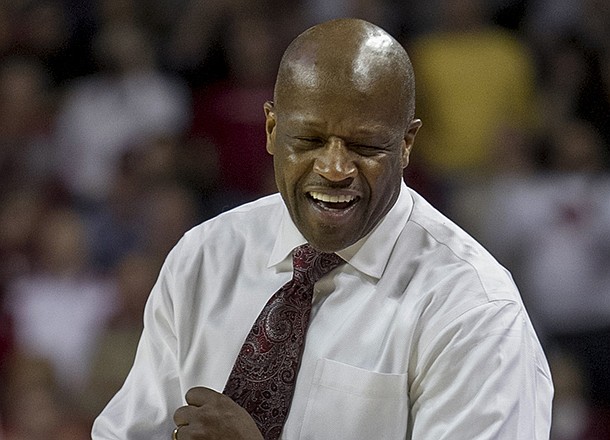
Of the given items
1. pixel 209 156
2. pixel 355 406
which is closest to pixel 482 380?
pixel 355 406

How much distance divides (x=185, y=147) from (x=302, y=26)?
90 cm

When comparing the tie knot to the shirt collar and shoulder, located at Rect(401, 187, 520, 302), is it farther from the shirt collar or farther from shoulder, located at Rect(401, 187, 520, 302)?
shoulder, located at Rect(401, 187, 520, 302)

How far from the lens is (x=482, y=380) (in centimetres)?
214

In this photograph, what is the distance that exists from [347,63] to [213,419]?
64 centimetres

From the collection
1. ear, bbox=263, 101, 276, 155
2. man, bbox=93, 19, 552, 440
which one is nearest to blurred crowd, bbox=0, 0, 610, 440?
man, bbox=93, 19, 552, 440

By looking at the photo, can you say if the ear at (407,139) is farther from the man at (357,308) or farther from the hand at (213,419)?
the hand at (213,419)

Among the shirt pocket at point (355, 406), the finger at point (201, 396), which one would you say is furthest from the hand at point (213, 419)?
the shirt pocket at point (355, 406)

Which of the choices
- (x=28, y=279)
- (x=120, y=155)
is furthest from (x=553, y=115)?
(x=28, y=279)

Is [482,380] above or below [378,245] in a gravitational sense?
below

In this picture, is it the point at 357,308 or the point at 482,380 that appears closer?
the point at 482,380

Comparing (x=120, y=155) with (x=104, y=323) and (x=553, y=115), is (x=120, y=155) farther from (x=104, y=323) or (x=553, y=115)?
(x=553, y=115)

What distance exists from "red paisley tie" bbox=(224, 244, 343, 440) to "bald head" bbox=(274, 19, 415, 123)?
33 centimetres

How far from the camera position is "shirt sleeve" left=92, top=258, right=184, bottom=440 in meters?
2.50

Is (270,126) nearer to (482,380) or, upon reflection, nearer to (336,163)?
(336,163)
